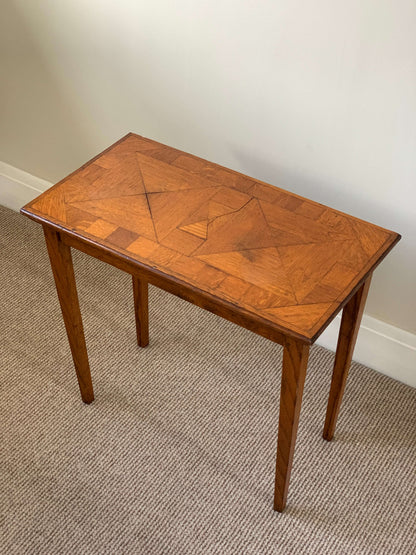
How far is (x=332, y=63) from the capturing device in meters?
1.61

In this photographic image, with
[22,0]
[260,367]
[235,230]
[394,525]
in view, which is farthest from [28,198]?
[394,525]

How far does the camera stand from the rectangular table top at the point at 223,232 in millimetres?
1361

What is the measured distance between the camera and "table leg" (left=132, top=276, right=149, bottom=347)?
75.1 inches

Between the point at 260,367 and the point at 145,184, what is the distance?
67 cm

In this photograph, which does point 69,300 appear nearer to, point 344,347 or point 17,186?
point 344,347

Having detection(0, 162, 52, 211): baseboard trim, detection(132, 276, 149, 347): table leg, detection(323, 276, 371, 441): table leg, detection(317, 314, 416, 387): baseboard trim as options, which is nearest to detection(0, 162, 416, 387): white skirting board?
detection(317, 314, 416, 387): baseboard trim

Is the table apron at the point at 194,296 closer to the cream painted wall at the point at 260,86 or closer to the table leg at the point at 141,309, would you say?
the table leg at the point at 141,309

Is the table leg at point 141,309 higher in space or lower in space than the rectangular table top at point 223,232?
lower

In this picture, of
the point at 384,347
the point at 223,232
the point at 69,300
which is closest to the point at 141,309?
the point at 69,300

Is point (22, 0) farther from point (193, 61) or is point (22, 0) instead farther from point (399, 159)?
point (399, 159)

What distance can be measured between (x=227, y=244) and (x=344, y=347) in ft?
1.25

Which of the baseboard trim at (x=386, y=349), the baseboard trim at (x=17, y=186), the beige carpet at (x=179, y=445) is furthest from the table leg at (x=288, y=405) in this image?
the baseboard trim at (x=17, y=186)

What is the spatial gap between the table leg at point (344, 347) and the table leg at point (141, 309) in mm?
529

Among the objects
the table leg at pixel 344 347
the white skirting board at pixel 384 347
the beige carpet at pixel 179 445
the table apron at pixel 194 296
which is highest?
the table apron at pixel 194 296
